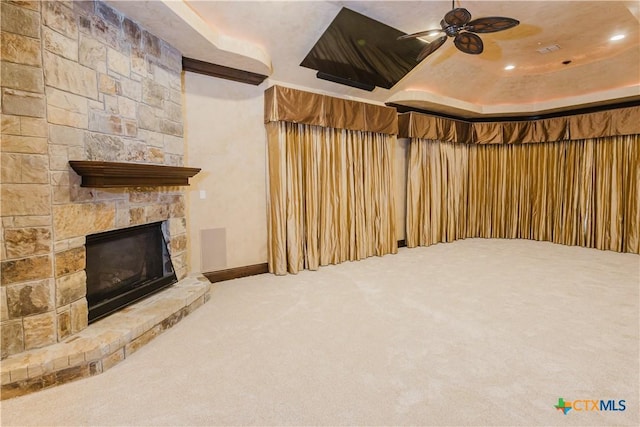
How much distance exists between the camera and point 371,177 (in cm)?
485

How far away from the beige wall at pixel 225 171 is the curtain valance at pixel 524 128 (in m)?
2.77

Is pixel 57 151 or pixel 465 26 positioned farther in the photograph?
pixel 465 26

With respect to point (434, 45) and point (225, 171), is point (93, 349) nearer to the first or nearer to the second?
point (225, 171)

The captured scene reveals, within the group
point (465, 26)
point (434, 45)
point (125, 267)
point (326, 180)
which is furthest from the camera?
point (326, 180)

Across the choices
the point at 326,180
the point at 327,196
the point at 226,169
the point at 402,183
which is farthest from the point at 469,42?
the point at 402,183

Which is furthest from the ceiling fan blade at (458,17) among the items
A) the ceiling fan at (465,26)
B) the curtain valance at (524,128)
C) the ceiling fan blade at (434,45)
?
the curtain valance at (524,128)

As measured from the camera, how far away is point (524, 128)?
239 inches

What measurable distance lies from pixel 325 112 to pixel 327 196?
1.13 meters

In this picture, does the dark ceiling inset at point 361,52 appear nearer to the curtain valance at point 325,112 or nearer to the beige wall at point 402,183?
the curtain valance at point 325,112

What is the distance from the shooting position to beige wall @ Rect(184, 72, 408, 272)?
3.46 m

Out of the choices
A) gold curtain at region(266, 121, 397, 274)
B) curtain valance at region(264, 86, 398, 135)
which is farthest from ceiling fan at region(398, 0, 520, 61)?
gold curtain at region(266, 121, 397, 274)

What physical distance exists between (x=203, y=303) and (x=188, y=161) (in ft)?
5.11

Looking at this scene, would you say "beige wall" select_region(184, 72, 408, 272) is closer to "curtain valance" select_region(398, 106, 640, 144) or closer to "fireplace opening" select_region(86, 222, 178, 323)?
"fireplace opening" select_region(86, 222, 178, 323)

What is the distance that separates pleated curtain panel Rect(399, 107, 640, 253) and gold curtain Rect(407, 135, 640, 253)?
0.02 m
